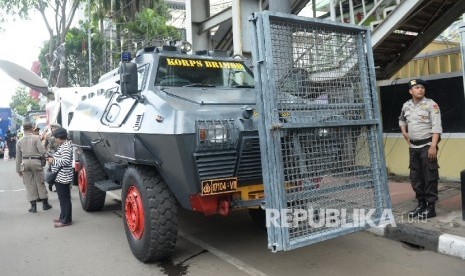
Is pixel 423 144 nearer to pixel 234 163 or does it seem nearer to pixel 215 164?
pixel 234 163

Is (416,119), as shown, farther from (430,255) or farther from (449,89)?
(449,89)

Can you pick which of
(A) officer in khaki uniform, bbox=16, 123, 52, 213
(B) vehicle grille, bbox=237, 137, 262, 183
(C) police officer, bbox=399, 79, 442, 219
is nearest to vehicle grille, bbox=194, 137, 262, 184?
(B) vehicle grille, bbox=237, 137, 262, 183

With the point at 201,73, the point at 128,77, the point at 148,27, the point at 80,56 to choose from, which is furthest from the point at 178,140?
the point at 80,56

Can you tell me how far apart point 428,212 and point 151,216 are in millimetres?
3331

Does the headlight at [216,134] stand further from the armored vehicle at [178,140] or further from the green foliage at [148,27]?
the green foliage at [148,27]

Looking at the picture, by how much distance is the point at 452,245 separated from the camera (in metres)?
4.43

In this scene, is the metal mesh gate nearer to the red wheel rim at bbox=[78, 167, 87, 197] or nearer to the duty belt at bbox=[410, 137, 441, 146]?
the duty belt at bbox=[410, 137, 441, 146]

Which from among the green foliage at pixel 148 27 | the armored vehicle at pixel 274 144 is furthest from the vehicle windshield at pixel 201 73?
the green foliage at pixel 148 27

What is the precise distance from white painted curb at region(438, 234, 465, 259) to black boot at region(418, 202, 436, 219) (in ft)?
2.54

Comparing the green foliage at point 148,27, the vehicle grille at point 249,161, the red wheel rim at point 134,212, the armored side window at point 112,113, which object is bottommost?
the red wheel rim at point 134,212

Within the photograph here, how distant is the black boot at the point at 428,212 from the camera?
535 cm

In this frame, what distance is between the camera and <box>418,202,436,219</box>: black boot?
211 inches

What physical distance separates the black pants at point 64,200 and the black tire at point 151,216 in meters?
2.06

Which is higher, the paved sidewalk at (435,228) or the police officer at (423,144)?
the police officer at (423,144)
